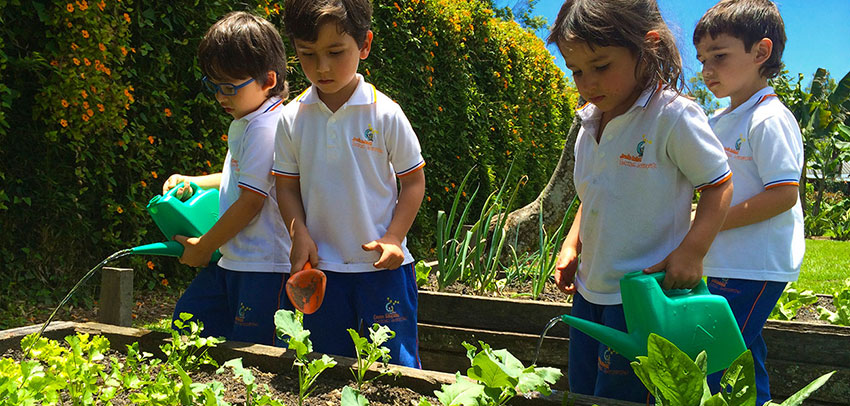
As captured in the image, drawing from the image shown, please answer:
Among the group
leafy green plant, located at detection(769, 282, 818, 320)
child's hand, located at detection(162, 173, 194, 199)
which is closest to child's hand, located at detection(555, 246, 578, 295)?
child's hand, located at detection(162, 173, 194, 199)

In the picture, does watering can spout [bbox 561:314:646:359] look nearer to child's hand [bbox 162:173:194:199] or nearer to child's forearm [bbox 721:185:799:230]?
child's forearm [bbox 721:185:799:230]

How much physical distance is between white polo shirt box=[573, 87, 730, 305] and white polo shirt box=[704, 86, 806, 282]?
343 mm

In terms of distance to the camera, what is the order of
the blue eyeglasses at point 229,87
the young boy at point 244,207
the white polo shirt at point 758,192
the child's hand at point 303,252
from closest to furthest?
the child's hand at point 303,252 → the white polo shirt at point 758,192 → the young boy at point 244,207 → the blue eyeglasses at point 229,87

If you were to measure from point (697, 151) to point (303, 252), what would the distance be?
993mm

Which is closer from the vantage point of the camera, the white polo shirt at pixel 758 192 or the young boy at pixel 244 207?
the white polo shirt at pixel 758 192

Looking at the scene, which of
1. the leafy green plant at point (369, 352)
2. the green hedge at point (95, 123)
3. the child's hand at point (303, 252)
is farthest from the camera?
the green hedge at point (95, 123)

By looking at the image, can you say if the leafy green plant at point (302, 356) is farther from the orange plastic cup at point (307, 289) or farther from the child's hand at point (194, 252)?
the child's hand at point (194, 252)

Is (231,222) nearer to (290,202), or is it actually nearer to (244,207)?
(244,207)

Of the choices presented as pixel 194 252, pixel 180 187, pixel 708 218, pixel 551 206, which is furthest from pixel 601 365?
pixel 551 206

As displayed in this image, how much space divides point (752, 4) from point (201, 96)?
122 inches

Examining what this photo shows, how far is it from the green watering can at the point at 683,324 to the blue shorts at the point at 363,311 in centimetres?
64

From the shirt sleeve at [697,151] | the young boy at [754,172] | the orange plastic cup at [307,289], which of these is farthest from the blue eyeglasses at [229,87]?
the young boy at [754,172]

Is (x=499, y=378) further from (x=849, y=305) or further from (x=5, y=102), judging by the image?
(x=5, y=102)

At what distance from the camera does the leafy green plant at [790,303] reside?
290 cm
